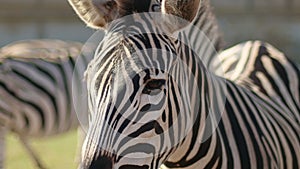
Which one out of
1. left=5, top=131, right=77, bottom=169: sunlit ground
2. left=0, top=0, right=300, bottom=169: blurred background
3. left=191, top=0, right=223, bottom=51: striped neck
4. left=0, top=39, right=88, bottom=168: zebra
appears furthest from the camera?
left=0, top=0, right=300, bottom=169: blurred background

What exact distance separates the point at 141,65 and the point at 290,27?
574 inches

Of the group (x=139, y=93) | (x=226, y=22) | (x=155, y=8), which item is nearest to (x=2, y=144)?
(x=155, y=8)

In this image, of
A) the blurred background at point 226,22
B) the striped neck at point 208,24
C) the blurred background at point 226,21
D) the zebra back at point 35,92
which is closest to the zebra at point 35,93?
the zebra back at point 35,92

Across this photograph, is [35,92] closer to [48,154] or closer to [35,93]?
[35,93]

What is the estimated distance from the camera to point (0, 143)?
4816 mm

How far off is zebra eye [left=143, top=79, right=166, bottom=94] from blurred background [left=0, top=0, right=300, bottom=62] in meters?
12.4

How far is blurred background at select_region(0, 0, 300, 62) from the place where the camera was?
1487cm

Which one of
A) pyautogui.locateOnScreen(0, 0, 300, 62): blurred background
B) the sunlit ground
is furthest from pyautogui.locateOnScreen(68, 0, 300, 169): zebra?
pyautogui.locateOnScreen(0, 0, 300, 62): blurred background

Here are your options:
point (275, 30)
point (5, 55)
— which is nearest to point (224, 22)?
point (275, 30)

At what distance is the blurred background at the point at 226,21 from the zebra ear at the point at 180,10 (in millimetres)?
12303

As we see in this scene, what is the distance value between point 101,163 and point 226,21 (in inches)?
566

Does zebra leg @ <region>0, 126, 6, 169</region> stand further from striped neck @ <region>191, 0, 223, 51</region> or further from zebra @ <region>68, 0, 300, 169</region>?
zebra @ <region>68, 0, 300, 169</region>

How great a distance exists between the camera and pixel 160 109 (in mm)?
1846

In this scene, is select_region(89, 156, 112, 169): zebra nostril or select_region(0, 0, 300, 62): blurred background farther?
select_region(0, 0, 300, 62): blurred background
